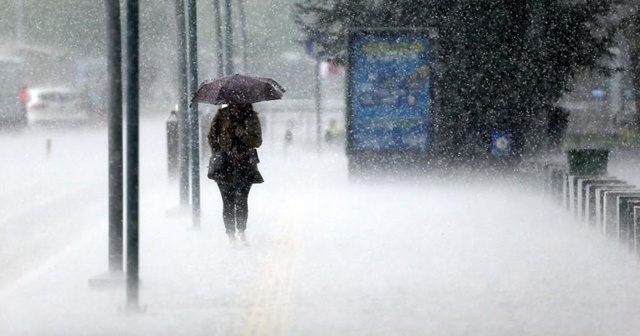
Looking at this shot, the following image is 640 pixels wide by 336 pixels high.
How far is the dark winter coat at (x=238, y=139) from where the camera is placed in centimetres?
1498

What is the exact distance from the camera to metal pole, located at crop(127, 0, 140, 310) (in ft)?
34.9

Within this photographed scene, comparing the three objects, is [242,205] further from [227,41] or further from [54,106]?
[54,106]

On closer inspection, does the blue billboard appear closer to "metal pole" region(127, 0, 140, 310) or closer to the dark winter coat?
the dark winter coat

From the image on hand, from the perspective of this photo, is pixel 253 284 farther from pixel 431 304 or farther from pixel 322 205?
pixel 322 205

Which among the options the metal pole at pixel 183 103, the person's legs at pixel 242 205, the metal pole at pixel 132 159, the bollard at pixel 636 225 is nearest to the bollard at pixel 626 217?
the bollard at pixel 636 225

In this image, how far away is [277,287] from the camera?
39.8 feet

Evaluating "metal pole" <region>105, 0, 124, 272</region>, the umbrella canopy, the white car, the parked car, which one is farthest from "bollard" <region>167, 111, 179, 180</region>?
the white car

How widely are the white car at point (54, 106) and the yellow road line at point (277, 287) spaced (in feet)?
115

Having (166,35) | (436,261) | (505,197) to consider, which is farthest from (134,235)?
(166,35)

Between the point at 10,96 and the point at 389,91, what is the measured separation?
27.4 m

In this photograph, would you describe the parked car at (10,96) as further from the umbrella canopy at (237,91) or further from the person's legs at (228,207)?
the umbrella canopy at (237,91)

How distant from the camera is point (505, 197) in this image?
70.7 ft

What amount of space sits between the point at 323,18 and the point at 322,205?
8552 mm

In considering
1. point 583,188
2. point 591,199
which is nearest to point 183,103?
point 583,188
